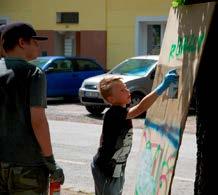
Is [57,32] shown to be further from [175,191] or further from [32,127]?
[32,127]

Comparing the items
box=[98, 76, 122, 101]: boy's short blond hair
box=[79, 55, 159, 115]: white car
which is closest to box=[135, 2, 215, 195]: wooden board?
box=[98, 76, 122, 101]: boy's short blond hair

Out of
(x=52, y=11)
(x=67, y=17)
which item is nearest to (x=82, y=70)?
(x=67, y=17)

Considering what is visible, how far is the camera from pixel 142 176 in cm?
449

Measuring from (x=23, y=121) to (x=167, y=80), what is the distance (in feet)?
3.26

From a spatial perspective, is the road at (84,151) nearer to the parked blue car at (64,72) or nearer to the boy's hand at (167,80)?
the parked blue car at (64,72)

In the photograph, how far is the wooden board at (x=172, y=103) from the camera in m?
3.70

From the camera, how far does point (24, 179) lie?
4184 mm

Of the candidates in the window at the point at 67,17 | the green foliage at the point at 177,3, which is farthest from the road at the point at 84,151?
the window at the point at 67,17

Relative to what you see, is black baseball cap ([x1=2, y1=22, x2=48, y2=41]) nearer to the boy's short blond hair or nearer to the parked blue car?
the boy's short blond hair

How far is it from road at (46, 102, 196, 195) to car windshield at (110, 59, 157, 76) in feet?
5.48

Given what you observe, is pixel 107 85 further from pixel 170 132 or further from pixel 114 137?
pixel 170 132

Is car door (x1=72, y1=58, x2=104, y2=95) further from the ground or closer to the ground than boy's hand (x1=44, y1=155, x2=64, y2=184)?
closer to the ground

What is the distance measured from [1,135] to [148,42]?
2323 centimetres

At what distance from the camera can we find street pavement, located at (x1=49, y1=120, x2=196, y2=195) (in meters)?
8.04
